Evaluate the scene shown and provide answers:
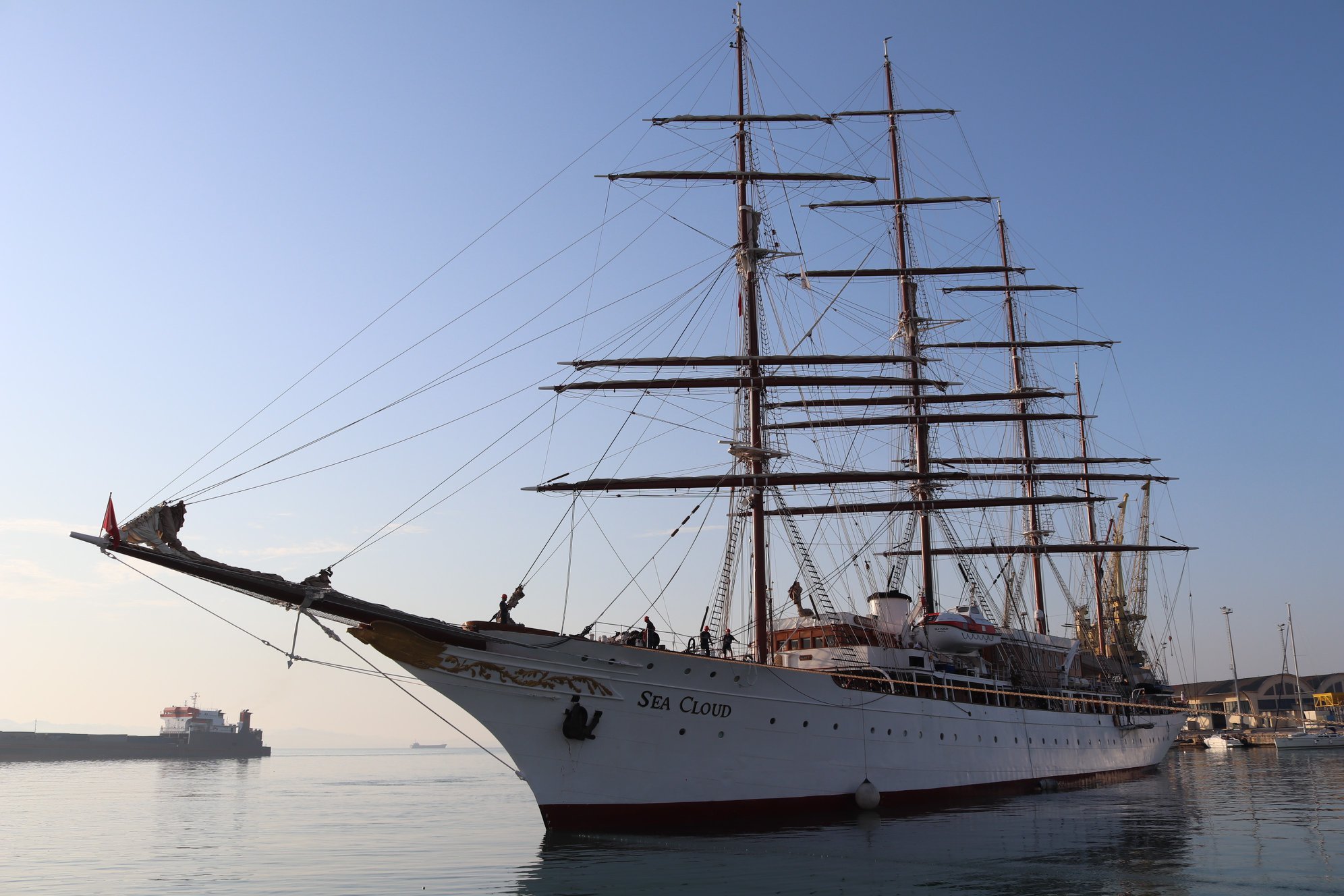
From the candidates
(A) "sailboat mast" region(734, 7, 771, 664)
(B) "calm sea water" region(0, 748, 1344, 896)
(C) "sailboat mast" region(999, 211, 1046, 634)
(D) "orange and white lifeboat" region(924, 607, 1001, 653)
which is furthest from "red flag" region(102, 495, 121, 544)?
(C) "sailboat mast" region(999, 211, 1046, 634)

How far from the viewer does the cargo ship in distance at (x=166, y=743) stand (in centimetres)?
10144

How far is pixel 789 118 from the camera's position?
34.3 m

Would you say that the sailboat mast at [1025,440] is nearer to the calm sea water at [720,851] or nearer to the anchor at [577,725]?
the calm sea water at [720,851]

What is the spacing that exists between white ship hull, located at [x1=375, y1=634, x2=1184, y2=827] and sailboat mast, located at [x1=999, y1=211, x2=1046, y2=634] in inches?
1206

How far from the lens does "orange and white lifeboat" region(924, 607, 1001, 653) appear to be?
34.3 meters

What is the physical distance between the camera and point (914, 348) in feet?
151

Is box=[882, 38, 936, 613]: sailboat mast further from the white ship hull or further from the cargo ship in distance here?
the cargo ship in distance

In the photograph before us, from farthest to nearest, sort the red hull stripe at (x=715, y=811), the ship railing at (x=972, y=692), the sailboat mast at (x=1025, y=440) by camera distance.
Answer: the sailboat mast at (x=1025, y=440) < the ship railing at (x=972, y=692) < the red hull stripe at (x=715, y=811)

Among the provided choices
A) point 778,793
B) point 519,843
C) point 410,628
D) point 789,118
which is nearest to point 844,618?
point 778,793

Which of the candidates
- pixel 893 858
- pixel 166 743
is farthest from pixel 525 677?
pixel 166 743

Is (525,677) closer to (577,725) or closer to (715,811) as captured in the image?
(577,725)

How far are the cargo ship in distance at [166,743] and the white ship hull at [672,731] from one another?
101477mm

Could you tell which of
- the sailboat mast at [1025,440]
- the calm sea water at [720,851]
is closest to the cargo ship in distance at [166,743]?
the calm sea water at [720,851]

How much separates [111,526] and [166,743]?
108271mm
